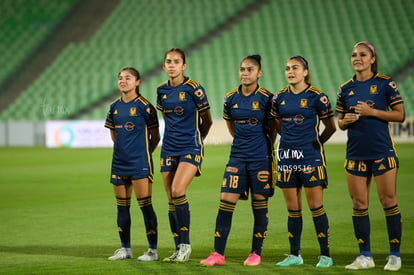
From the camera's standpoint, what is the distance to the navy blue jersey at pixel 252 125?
21.4 feet

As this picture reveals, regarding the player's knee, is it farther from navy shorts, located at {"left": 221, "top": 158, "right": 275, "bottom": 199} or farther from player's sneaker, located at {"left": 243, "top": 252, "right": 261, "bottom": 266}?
player's sneaker, located at {"left": 243, "top": 252, "right": 261, "bottom": 266}

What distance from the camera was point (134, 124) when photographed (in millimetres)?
6902

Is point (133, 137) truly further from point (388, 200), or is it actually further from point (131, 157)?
point (388, 200)

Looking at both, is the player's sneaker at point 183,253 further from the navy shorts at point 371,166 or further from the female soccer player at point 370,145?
the navy shorts at point 371,166

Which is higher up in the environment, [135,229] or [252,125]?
[252,125]

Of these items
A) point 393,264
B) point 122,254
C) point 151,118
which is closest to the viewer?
point 393,264

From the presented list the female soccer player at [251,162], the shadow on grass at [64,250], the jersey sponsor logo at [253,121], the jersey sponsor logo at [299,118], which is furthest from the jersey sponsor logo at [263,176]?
the shadow on grass at [64,250]

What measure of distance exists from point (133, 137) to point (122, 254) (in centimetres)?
124

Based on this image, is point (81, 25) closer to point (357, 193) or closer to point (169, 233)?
point (169, 233)

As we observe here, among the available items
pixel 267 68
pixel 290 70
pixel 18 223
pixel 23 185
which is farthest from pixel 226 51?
pixel 290 70

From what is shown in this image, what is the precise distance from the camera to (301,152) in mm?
6328

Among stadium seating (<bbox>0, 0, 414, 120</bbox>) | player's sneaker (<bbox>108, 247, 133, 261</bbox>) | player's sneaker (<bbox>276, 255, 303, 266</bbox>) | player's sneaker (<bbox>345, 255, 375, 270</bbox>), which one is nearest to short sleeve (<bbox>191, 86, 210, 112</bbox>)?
player's sneaker (<bbox>108, 247, 133, 261</bbox>)

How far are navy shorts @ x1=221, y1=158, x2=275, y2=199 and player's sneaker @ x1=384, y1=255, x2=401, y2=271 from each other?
130cm

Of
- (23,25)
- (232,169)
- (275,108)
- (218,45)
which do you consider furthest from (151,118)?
(23,25)
